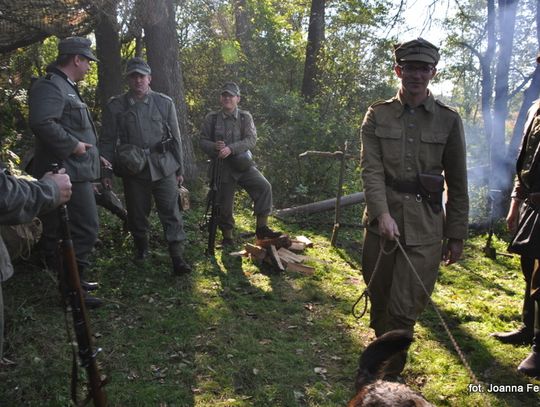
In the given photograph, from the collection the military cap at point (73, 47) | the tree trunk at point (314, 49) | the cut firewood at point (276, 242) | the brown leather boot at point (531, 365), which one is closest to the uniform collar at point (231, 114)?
the cut firewood at point (276, 242)

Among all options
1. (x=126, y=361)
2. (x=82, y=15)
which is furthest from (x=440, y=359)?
(x=82, y=15)

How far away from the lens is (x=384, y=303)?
3.83m

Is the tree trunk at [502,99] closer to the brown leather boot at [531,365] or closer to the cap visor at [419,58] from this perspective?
the brown leather boot at [531,365]

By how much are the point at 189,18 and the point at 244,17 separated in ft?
7.64

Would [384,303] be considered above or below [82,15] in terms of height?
below

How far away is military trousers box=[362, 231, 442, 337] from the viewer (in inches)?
136

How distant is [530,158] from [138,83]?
4250 mm

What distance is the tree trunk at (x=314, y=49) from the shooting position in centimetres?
1423

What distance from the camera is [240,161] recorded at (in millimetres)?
6891

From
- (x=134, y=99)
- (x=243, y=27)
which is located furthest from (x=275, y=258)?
(x=243, y=27)

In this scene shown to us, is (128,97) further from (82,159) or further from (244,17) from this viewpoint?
(244,17)

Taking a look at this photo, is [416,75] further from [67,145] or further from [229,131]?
[229,131]

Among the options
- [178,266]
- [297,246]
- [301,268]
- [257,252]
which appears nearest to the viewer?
[178,266]

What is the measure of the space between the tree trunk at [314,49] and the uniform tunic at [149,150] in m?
9.04
